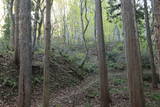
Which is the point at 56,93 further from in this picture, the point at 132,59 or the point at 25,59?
the point at 132,59

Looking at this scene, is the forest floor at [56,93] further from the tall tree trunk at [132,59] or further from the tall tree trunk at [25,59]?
the tall tree trunk at [25,59]

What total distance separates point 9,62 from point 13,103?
10.5ft

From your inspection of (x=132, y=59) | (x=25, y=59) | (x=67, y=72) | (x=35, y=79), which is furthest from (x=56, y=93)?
(x=132, y=59)

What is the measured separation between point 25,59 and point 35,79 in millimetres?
5157

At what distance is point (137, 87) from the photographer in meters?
5.06

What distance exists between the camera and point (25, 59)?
5.03 metres

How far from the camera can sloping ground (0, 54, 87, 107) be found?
26.2 ft

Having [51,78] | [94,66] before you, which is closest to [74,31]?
[94,66]

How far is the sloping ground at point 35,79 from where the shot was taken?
800cm

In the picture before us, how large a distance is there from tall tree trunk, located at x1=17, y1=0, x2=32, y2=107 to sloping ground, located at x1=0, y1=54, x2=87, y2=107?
110 inches

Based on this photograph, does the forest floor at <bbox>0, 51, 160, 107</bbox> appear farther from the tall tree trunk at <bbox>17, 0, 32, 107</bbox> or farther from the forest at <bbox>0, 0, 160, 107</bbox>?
the tall tree trunk at <bbox>17, 0, 32, 107</bbox>

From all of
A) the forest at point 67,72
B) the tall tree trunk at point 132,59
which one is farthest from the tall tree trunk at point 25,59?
the tall tree trunk at point 132,59

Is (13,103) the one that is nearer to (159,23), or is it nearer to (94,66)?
(159,23)

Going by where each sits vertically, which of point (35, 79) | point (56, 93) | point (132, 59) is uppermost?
point (132, 59)
